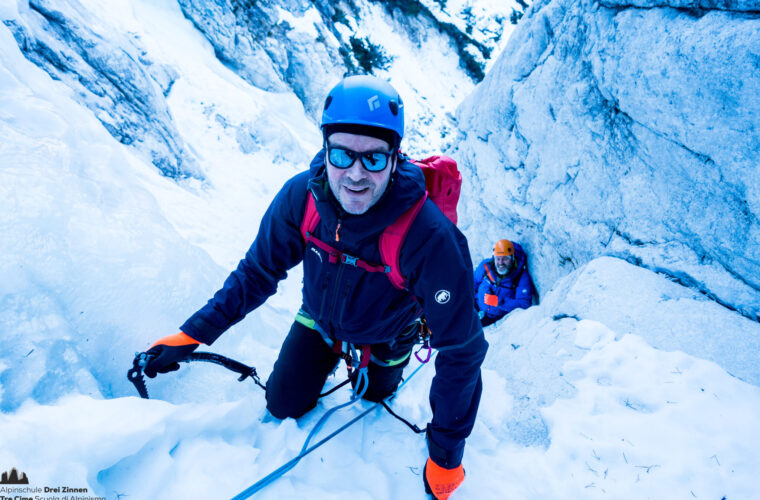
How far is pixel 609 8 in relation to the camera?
12.9 ft

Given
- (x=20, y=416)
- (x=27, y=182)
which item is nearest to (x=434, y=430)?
(x=20, y=416)

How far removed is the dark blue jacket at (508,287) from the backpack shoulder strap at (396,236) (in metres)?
4.12

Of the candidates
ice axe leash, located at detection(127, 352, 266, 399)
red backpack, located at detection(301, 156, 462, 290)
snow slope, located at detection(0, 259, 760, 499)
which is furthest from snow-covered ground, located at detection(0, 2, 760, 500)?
red backpack, located at detection(301, 156, 462, 290)

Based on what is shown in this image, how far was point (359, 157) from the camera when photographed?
1.87m

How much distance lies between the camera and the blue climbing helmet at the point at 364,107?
1859 mm

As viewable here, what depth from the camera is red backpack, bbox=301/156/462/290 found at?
192 cm

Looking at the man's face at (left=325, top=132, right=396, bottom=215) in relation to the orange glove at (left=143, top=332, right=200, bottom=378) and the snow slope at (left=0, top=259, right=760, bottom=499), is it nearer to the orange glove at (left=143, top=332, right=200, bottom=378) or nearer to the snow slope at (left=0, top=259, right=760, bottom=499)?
the orange glove at (left=143, top=332, right=200, bottom=378)

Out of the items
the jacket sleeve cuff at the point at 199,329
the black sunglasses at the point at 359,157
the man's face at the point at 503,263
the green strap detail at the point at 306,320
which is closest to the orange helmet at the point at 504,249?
the man's face at the point at 503,263

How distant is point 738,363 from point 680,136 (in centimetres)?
200

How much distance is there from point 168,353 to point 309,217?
1.28 metres

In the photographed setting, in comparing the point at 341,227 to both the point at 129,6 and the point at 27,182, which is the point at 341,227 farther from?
the point at 129,6

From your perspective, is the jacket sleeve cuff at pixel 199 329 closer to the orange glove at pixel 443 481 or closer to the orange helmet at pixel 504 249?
the orange glove at pixel 443 481

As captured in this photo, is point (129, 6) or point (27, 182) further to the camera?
point (129, 6)

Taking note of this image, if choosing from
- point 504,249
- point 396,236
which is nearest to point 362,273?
point 396,236
